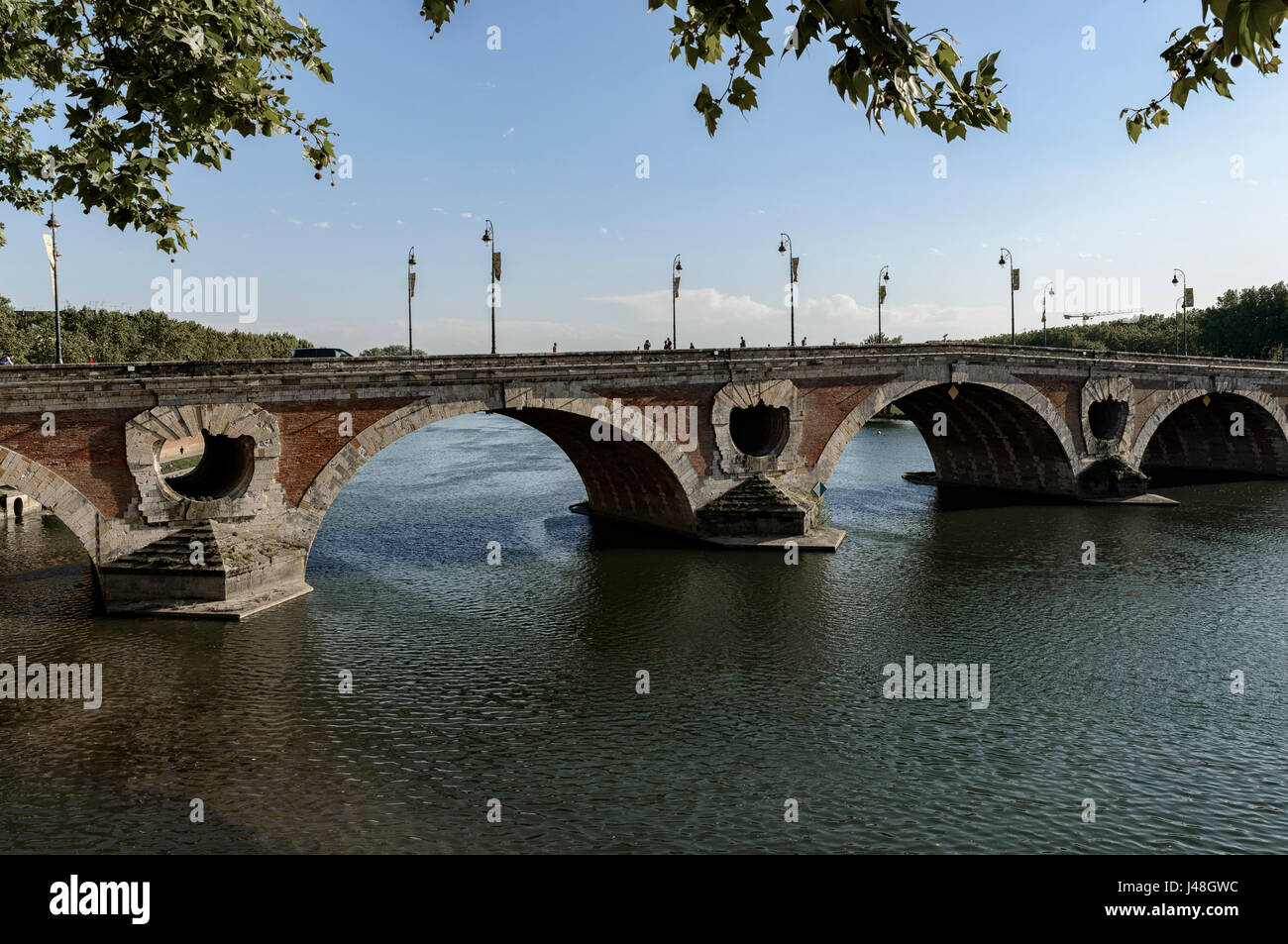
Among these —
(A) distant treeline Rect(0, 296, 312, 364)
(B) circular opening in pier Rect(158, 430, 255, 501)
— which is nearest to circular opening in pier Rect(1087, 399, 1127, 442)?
(B) circular opening in pier Rect(158, 430, 255, 501)

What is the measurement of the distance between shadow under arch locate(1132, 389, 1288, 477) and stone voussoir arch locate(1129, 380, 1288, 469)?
0.15ft

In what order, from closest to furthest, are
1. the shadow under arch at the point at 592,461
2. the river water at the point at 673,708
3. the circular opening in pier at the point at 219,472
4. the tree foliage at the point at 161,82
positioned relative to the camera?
1. the tree foliage at the point at 161,82
2. the river water at the point at 673,708
3. the circular opening in pier at the point at 219,472
4. the shadow under arch at the point at 592,461

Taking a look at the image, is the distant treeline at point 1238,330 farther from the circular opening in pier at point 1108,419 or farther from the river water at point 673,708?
the river water at point 673,708

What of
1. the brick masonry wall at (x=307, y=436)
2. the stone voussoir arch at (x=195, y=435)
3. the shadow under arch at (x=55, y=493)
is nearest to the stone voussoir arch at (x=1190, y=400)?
the brick masonry wall at (x=307, y=436)

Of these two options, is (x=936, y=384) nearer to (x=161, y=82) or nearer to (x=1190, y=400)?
(x=1190, y=400)

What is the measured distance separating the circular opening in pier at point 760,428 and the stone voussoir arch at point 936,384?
76.5 inches

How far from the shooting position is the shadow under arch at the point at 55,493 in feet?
77.8

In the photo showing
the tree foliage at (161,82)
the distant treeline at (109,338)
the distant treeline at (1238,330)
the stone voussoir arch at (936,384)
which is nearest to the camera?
the tree foliage at (161,82)

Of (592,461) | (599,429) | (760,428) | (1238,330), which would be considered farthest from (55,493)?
(1238,330)

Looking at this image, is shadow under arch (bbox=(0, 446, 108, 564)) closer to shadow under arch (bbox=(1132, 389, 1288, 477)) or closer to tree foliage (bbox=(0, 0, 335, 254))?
tree foliage (bbox=(0, 0, 335, 254))

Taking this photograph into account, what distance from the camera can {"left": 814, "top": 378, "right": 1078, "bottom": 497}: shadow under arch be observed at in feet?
123

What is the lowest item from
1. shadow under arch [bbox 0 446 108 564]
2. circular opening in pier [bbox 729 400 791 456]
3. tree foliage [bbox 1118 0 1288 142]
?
shadow under arch [bbox 0 446 108 564]
